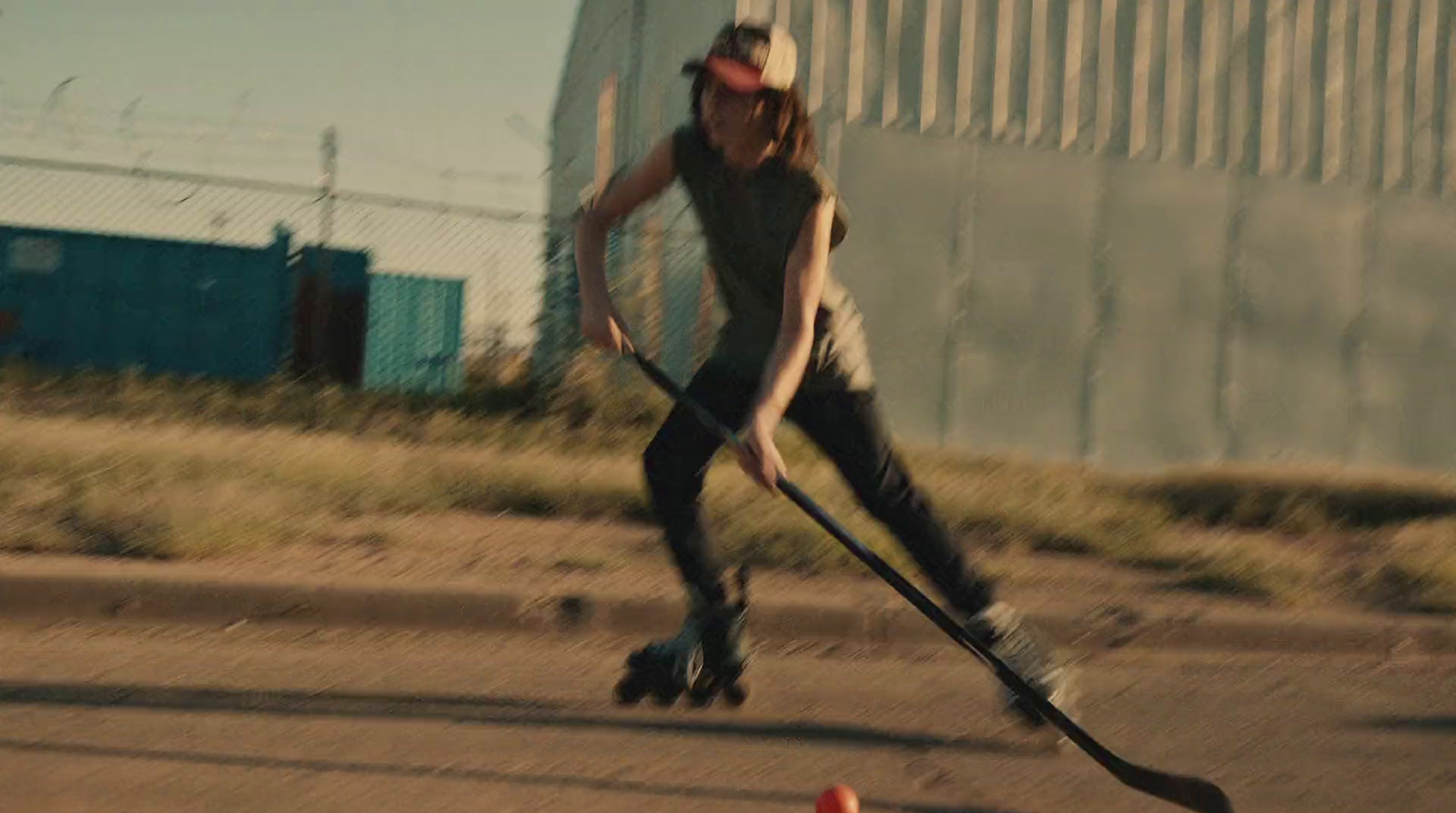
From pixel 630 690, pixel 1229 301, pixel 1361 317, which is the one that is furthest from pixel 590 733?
pixel 1361 317

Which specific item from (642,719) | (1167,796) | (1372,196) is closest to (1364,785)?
(1167,796)

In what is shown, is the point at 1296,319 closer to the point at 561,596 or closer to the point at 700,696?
the point at 561,596

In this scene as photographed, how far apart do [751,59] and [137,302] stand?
44.6 ft

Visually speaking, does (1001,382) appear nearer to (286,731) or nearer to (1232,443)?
(1232,443)

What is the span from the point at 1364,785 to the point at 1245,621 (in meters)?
2.28

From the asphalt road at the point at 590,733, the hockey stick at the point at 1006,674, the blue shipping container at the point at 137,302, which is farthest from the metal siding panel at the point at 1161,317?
the hockey stick at the point at 1006,674

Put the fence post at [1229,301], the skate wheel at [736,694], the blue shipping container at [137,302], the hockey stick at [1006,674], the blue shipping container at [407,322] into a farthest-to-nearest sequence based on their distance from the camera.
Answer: the blue shipping container at [407,322], the blue shipping container at [137,302], the fence post at [1229,301], the skate wheel at [736,694], the hockey stick at [1006,674]

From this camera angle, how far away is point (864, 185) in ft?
41.3

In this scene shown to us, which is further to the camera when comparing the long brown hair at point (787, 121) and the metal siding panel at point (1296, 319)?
the metal siding panel at point (1296, 319)

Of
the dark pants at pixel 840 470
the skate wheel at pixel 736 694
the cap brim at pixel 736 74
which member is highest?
the cap brim at pixel 736 74

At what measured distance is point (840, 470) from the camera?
4105mm

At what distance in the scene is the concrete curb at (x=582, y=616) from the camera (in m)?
5.28

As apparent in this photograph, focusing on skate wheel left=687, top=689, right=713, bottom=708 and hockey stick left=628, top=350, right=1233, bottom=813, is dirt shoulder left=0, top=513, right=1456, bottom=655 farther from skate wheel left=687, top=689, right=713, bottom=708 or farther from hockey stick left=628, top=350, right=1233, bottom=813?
hockey stick left=628, top=350, right=1233, bottom=813

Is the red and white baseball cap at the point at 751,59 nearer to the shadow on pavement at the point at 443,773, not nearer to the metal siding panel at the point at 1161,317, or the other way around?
the shadow on pavement at the point at 443,773
